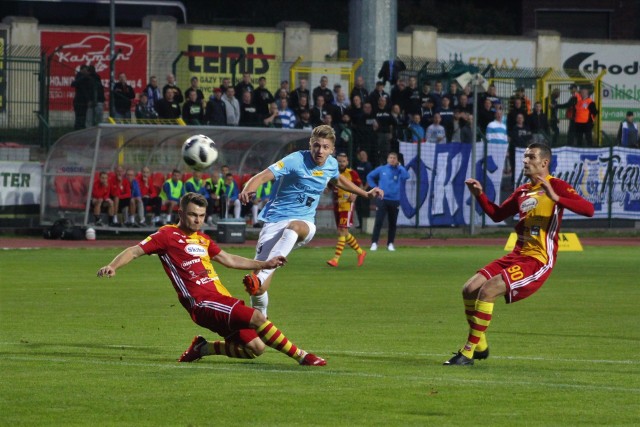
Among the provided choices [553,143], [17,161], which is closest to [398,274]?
[17,161]

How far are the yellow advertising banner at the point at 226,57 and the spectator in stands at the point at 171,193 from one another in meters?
6.78

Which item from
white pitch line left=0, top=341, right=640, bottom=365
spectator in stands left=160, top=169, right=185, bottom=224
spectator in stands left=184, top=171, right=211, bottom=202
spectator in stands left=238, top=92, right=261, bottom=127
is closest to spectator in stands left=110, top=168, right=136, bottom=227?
spectator in stands left=160, top=169, right=185, bottom=224

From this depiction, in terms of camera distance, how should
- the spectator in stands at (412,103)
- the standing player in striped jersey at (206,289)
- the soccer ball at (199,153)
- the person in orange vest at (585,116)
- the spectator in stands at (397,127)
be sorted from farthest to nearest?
1. the person in orange vest at (585,116)
2. the spectator in stands at (412,103)
3. the spectator in stands at (397,127)
4. the soccer ball at (199,153)
5. the standing player in striped jersey at (206,289)

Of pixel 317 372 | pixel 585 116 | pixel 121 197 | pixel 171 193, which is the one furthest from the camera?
pixel 585 116

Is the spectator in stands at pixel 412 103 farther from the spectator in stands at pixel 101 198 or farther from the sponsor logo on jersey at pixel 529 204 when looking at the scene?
the sponsor logo on jersey at pixel 529 204

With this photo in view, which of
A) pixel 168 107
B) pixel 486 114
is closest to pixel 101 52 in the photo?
pixel 168 107

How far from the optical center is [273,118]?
34.1 meters

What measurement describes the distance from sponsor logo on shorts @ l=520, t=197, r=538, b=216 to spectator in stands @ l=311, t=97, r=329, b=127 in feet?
74.2

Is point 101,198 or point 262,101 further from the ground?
point 262,101

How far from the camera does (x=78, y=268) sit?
76.3ft

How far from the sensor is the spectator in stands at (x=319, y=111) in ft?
112

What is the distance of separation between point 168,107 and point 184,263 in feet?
76.2

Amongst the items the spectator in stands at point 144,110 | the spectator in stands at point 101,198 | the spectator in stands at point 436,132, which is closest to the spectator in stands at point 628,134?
the spectator in stands at point 436,132

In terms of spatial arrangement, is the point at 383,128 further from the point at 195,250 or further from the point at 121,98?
the point at 195,250
